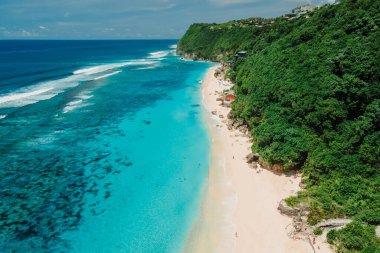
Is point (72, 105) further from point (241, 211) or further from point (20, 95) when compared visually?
point (241, 211)

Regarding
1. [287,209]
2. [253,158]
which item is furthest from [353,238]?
[253,158]

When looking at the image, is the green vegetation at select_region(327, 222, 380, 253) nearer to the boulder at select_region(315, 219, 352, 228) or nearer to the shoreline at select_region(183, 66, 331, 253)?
the shoreline at select_region(183, 66, 331, 253)

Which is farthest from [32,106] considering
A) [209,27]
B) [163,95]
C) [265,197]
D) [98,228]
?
[209,27]

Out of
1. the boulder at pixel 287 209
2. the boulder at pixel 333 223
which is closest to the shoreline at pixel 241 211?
the boulder at pixel 287 209

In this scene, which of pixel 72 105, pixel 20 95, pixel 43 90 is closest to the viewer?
pixel 72 105

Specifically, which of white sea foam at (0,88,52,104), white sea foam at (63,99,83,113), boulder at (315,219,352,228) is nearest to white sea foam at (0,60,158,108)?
white sea foam at (0,88,52,104)

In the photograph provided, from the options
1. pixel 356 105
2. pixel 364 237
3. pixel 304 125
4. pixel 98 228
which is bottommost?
pixel 98 228

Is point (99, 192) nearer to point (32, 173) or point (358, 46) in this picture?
point (32, 173)
